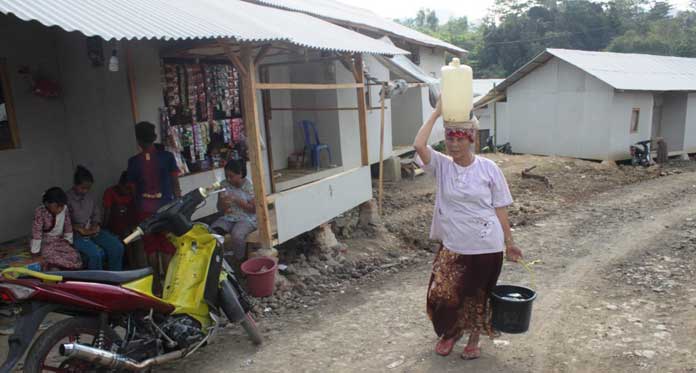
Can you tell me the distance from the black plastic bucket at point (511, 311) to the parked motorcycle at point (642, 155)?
13947 millimetres

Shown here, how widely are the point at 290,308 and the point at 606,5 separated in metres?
42.5

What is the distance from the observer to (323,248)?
21.5 feet

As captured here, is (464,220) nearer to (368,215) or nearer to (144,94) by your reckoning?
(144,94)

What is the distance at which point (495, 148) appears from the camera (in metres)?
18.4

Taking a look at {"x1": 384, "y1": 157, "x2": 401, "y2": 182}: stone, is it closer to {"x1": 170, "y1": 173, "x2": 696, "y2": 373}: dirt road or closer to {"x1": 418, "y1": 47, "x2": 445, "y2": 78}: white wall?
{"x1": 418, "y1": 47, "x2": 445, "y2": 78}: white wall

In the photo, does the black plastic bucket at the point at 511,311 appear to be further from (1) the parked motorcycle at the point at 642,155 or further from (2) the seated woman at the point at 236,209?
(1) the parked motorcycle at the point at 642,155

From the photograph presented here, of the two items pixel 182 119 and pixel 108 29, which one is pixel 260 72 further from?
pixel 108 29

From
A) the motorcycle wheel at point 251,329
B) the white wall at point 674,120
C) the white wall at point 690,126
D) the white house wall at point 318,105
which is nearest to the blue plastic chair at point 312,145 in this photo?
the white house wall at point 318,105

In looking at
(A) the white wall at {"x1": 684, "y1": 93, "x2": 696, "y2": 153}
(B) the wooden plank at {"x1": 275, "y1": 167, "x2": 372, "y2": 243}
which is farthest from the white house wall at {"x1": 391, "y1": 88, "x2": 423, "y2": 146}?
(A) the white wall at {"x1": 684, "y1": 93, "x2": 696, "y2": 153}

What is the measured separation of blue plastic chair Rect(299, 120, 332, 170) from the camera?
29.1 feet

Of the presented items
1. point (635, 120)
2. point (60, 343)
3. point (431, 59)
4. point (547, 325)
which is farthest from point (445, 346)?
point (635, 120)

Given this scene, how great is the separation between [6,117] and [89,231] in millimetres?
1472

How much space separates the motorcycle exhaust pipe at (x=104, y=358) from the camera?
2.82 metres

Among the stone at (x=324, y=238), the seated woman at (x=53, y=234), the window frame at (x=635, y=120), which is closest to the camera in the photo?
the seated woman at (x=53, y=234)
